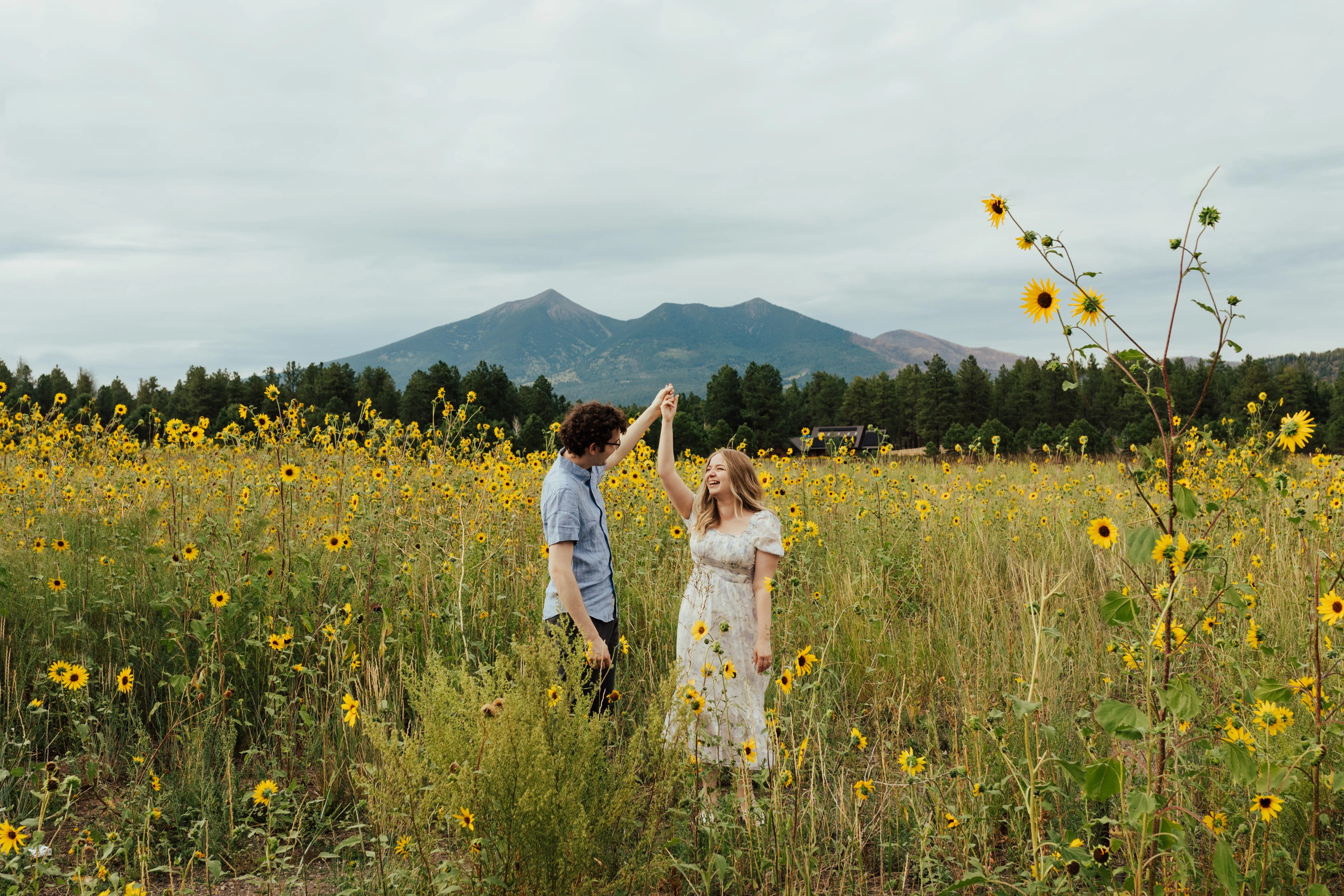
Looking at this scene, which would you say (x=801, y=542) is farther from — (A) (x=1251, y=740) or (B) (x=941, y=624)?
(A) (x=1251, y=740)

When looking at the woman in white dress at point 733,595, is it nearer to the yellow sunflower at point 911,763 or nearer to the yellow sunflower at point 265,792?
the yellow sunflower at point 911,763

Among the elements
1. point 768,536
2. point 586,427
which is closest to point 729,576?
point 768,536

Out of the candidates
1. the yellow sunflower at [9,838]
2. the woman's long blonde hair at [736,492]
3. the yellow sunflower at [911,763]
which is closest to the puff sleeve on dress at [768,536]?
the woman's long blonde hair at [736,492]

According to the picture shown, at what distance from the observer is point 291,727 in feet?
11.5

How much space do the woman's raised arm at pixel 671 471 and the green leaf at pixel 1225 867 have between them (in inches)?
105

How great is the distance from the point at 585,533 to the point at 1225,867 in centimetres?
267

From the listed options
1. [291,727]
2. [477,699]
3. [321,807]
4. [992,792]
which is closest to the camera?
[992,792]

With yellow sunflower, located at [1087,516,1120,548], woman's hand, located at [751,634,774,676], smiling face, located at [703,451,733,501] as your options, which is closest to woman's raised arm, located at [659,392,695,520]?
smiling face, located at [703,451,733,501]

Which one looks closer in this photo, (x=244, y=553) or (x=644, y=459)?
(x=244, y=553)

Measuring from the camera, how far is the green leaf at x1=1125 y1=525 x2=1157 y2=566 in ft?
5.52

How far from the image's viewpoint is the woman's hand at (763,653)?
11.2ft

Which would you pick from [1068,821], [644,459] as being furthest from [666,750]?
[644,459]

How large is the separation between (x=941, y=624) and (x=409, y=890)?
136 inches

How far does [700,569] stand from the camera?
144 inches
